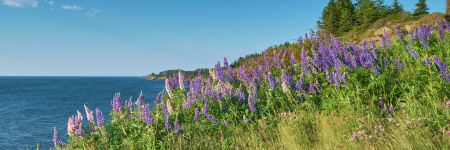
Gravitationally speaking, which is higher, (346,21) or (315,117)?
(346,21)

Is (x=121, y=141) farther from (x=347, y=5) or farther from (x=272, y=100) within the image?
(x=347, y=5)

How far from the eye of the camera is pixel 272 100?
6512 mm

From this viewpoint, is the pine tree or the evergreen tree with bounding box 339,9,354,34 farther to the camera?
the evergreen tree with bounding box 339,9,354,34

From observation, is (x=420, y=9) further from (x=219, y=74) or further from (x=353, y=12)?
(x=219, y=74)

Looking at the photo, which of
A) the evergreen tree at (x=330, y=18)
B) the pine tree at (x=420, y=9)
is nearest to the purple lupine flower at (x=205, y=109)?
the pine tree at (x=420, y=9)

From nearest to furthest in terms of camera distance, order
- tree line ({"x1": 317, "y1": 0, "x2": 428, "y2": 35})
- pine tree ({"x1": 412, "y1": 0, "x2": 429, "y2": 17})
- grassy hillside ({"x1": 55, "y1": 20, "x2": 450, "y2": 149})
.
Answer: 1. grassy hillside ({"x1": 55, "y1": 20, "x2": 450, "y2": 149})
2. pine tree ({"x1": 412, "y1": 0, "x2": 429, "y2": 17})
3. tree line ({"x1": 317, "y1": 0, "x2": 428, "y2": 35})

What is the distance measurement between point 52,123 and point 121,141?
34.8 metres

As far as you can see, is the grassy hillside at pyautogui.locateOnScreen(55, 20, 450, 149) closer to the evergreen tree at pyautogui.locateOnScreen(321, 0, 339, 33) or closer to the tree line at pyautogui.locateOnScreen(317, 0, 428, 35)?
the tree line at pyautogui.locateOnScreen(317, 0, 428, 35)

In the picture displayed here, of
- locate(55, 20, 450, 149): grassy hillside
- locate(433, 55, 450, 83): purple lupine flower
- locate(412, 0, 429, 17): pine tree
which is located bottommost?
locate(55, 20, 450, 149): grassy hillside

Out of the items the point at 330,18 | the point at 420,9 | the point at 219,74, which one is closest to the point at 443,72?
the point at 219,74

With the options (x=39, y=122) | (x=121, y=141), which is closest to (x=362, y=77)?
(x=121, y=141)

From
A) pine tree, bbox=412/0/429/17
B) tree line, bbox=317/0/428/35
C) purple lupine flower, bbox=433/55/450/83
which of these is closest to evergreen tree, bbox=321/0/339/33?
tree line, bbox=317/0/428/35

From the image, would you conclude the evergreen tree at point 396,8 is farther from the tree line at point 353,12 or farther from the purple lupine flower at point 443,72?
the purple lupine flower at point 443,72

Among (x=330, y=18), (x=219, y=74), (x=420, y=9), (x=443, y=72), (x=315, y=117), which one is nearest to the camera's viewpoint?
(x=443, y=72)
